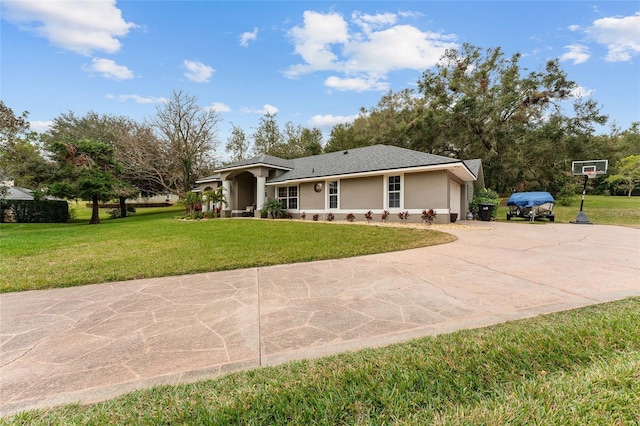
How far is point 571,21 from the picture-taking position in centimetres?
1230

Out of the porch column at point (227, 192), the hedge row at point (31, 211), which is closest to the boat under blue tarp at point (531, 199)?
the porch column at point (227, 192)

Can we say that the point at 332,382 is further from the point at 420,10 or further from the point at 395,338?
the point at 420,10

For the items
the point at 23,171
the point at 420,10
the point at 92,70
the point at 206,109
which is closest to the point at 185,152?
the point at 206,109

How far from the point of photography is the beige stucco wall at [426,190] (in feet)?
40.7

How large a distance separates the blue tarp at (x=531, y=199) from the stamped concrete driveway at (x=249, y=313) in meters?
10.1

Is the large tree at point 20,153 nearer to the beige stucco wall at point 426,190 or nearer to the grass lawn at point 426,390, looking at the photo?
the grass lawn at point 426,390

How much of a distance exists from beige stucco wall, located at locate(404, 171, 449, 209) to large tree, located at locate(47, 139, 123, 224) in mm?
18859

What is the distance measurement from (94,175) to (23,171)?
35.6 ft

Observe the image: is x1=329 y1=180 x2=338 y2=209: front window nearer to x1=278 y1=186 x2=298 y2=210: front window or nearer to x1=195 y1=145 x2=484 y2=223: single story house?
x1=195 y1=145 x2=484 y2=223: single story house

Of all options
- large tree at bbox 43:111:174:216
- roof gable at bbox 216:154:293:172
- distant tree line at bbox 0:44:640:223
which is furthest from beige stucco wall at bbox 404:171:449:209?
large tree at bbox 43:111:174:216

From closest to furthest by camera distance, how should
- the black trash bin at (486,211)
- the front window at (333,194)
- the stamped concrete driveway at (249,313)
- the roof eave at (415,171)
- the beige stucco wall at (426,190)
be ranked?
the stamped concrete driveway at (249,313), the roof eave at (415,171), the beige stucco wall at (426,190), the black trash bin at (486,211), the front window at (333,194)

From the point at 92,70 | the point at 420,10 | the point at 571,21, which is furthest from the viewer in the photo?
the point at 92,70

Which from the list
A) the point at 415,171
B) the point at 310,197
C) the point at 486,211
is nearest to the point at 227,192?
the point at 310,197

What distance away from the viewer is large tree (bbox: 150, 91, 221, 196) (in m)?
24.0
